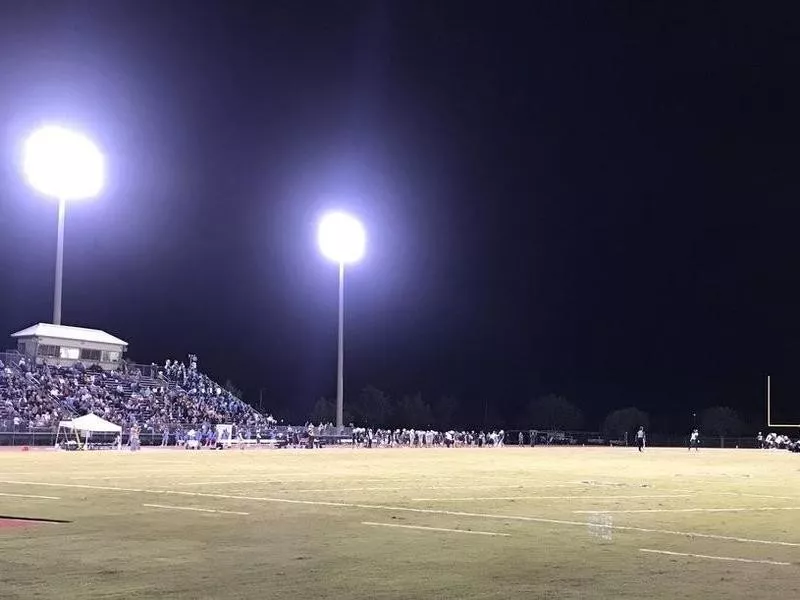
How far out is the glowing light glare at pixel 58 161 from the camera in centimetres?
5944

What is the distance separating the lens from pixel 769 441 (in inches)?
2926

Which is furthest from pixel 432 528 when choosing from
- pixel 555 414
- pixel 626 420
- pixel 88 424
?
pixel 555 414

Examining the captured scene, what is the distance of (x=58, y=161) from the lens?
59750mm

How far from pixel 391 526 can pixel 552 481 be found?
12691 mm

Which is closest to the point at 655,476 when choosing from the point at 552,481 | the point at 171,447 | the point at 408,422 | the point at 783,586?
the point at 552,481

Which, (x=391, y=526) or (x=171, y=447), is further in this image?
(x=171, y=447)

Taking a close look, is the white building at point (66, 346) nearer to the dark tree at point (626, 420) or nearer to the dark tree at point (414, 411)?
the dark tree at point (626, 420)

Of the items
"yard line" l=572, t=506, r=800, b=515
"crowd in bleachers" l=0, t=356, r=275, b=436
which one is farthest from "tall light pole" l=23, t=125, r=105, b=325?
"yard line" l=572, t=506, r=800, b=515

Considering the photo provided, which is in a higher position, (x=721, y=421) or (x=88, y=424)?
(x=88, y=424)

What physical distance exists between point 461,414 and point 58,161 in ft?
357

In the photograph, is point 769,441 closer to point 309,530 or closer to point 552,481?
point 552,481

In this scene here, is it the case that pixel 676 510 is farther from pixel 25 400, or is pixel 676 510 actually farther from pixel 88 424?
pixel 25 400

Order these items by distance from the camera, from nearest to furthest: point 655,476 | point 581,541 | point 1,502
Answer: point 581,541, point 1,502, point 655,476

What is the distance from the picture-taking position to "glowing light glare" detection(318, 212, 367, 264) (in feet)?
234
